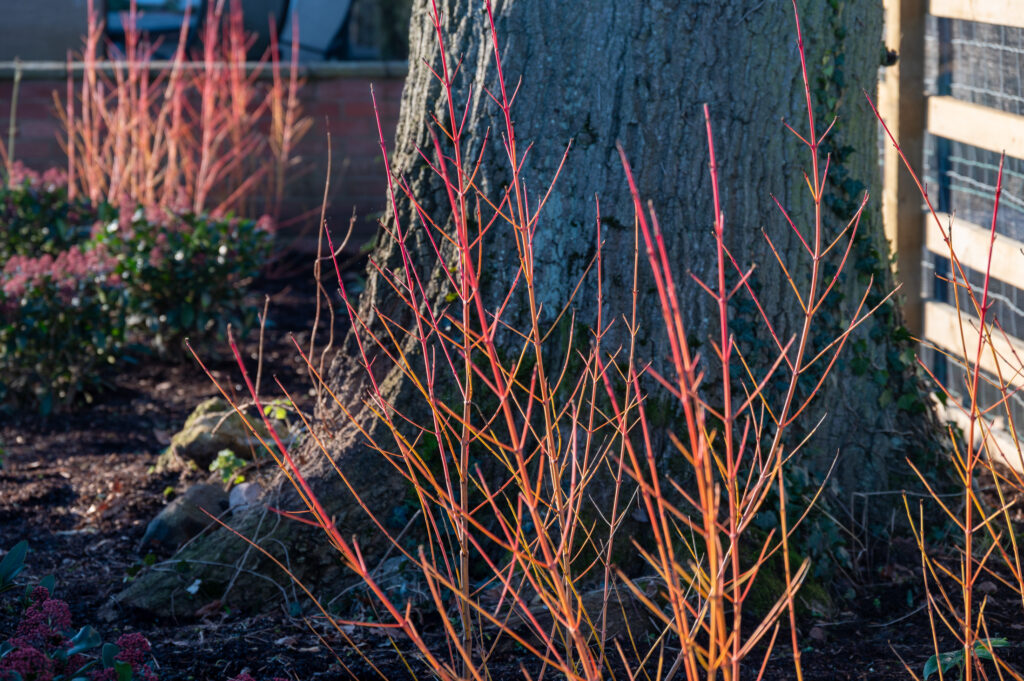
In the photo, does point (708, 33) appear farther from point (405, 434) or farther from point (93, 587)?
point (93, 587)

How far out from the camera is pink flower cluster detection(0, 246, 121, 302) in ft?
14.2

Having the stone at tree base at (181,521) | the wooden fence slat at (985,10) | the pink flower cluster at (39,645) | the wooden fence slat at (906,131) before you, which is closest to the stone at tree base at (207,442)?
the stone at tree base at (181,521)

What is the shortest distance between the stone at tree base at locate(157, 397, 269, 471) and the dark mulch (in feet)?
0.21

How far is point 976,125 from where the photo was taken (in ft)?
11.6

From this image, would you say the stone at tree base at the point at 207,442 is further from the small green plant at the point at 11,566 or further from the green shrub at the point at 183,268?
the small green plant at the point at 11,566

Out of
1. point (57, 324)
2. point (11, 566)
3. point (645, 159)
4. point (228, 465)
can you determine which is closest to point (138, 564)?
point (228, 465)

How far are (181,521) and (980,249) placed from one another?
279 centimetres

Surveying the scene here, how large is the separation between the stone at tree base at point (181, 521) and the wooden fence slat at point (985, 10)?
286 centimetres

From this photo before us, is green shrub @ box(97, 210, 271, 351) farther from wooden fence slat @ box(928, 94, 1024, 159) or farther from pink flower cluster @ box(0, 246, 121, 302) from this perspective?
wooden fence slat @ box(928, 94, 1024, 159)

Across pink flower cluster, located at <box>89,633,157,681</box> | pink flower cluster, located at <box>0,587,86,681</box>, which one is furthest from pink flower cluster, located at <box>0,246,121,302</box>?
pink flower cluster, located at <box>89,633,157,681</box>

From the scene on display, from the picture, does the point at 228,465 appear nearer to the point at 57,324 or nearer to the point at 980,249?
the point at 57,324

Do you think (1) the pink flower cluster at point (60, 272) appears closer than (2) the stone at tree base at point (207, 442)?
No

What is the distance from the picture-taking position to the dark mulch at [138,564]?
2.51m

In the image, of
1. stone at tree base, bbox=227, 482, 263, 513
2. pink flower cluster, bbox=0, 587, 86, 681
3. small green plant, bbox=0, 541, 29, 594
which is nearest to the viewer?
pink flower cluster, bbox=0, 587, 86, 681
